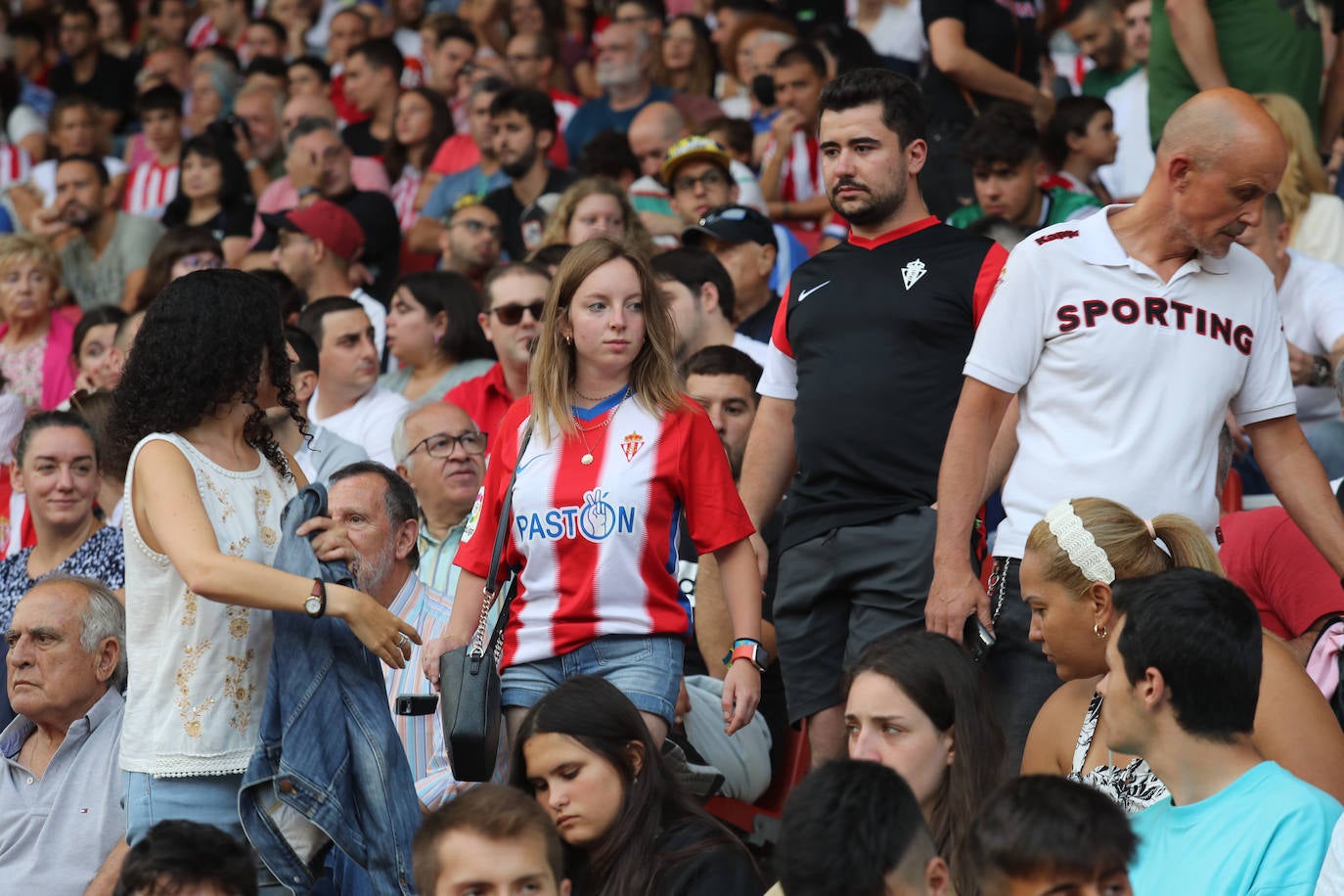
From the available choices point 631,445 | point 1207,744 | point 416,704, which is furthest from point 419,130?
point 1207,744

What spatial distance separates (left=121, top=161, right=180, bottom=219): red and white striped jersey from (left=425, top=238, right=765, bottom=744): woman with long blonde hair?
7965mm

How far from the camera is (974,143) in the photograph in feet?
23.7

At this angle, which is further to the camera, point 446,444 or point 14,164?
point 14,164

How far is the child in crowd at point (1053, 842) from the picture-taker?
249 centimetres

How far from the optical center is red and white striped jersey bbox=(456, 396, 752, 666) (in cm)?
401

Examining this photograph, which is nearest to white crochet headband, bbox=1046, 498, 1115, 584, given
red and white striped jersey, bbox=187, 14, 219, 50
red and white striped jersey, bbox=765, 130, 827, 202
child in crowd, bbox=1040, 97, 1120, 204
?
child in crowd, bbox=1040, 97, 1120, 204

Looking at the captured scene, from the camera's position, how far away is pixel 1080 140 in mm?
8219

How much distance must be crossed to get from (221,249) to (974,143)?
4.11 metres

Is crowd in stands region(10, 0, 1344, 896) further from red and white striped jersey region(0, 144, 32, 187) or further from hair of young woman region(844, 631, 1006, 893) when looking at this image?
red and white striped jersey region(0, 144, 32, 187)

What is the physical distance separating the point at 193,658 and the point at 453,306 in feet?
13.7

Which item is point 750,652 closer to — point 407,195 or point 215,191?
point 407,195

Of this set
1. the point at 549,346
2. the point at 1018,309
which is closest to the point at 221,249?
the point at 549,346

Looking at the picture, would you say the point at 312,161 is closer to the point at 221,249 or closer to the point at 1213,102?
the point at 221,249

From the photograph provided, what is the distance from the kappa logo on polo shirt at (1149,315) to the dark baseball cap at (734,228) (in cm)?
357
